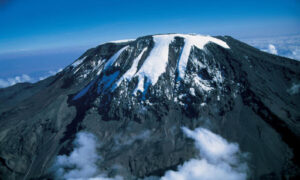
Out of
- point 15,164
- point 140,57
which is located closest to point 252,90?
point 140,57

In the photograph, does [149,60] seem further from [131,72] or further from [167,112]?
[167,112]

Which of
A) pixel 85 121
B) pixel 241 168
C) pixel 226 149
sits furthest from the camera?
pixel 85 121

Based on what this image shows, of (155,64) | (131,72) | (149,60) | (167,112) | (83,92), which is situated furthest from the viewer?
(83,92)

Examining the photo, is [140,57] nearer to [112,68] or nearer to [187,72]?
[112,68]

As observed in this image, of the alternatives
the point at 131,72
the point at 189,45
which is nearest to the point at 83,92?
the point at 131,72

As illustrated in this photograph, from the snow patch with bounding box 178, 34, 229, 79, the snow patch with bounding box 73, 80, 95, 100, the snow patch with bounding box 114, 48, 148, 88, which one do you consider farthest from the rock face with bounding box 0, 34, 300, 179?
the snow patch with bounding box 73, 80, 95, 100

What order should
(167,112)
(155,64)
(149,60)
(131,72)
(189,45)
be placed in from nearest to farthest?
1. (167,112)
2. (155,64)
3. (131,72)
4. (149,60)
5. (189,45)

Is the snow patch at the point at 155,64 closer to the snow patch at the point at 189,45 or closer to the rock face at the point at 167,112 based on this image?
the rock face at the point at 167,112

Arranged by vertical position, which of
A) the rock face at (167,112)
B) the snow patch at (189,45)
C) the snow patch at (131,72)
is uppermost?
the snow patch at (189,45)

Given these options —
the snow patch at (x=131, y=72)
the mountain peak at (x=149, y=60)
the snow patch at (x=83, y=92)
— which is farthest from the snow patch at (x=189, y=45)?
Result: the snow patch at (x=83, y=92)
